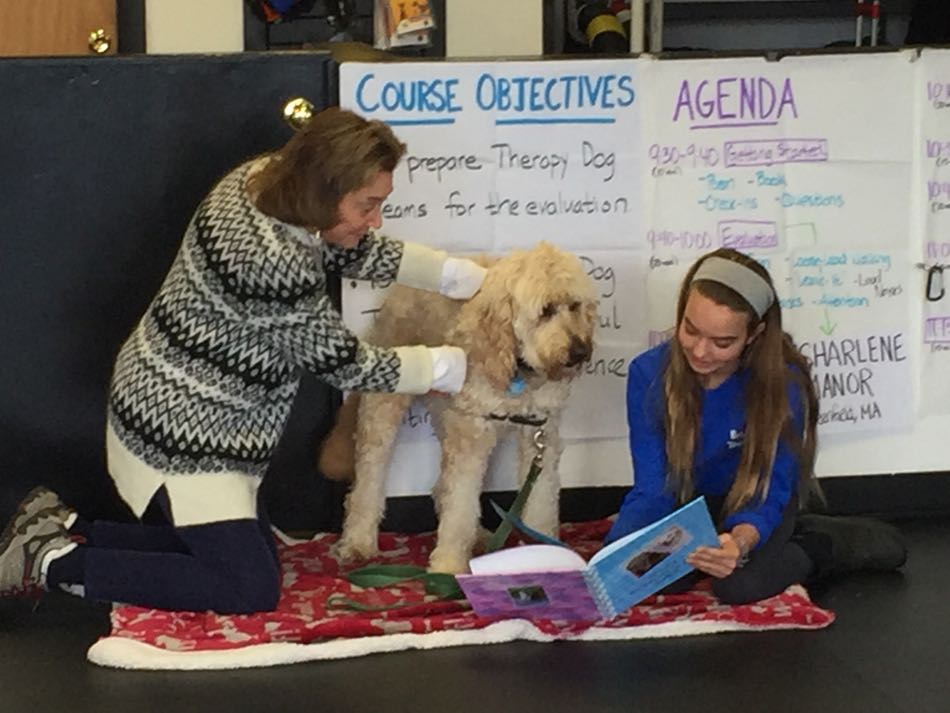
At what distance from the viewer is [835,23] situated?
4824mm

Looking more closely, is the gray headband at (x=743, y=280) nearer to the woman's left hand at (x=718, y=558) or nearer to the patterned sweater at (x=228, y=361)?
the woman's left hand at (x=718, y=558)

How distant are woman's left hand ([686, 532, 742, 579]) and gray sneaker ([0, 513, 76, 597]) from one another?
3.76 feet

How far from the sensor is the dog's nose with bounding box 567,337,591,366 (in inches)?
102

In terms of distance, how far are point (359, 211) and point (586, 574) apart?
0.76m

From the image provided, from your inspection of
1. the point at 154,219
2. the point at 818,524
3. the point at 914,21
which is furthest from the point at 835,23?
the point at 154,219

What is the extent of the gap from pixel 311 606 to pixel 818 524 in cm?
107

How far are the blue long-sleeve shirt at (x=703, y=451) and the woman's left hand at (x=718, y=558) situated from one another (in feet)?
0.54

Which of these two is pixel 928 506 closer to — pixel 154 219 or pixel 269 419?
pixel 269 419

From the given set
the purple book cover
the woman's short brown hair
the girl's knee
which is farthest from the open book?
the woman's short brown hair

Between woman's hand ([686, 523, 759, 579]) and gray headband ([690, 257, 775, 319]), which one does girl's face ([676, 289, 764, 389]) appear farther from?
woman's hand ([686, 523, 759, 579])

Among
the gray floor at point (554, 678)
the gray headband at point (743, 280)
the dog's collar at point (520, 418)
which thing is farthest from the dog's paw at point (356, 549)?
the gray headband at point (743, 280)

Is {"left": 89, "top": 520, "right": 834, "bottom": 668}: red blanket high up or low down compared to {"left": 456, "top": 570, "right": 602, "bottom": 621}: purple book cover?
down

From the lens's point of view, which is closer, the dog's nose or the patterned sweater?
the patterned sweater

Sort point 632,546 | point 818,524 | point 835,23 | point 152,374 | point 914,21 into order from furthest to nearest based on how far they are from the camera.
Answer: point 835,23 < point 914,21 < point 818,524 < point 152,374 < point 632,546
